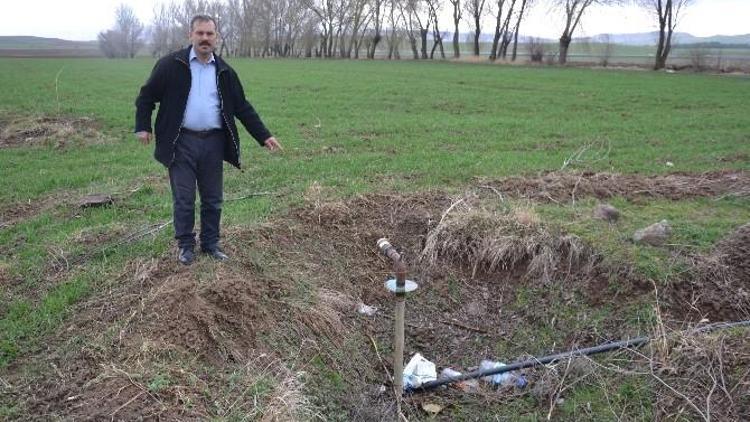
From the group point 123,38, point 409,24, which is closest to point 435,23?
point 409,24

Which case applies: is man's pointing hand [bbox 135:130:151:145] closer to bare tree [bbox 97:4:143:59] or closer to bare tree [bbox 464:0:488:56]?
bare tree [bbox 464:0:488:56]

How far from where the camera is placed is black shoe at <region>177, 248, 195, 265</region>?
4.84m

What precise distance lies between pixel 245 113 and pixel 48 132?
8.34 metres

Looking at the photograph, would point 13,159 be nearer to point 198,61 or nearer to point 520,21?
point 198,61

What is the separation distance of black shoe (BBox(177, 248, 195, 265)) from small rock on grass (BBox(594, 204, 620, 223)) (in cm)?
408

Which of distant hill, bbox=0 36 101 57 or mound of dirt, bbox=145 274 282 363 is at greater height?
distant hill, bbox=0 36 101 57

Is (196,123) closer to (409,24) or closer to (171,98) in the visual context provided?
(171,98)

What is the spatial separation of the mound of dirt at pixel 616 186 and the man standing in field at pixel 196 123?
145 inches

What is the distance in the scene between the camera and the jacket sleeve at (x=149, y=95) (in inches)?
173

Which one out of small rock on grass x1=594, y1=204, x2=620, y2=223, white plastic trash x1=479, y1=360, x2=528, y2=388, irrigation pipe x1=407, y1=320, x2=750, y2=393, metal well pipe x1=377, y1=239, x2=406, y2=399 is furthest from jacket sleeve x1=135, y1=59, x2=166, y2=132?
small rock on grass x1=594, y1=204, x2=620, y2=223

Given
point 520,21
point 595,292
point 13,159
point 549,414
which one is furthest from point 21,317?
point 520,21

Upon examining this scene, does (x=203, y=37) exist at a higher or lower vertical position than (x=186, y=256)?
higher

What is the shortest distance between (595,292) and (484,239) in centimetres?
114

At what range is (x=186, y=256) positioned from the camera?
16.0ft
